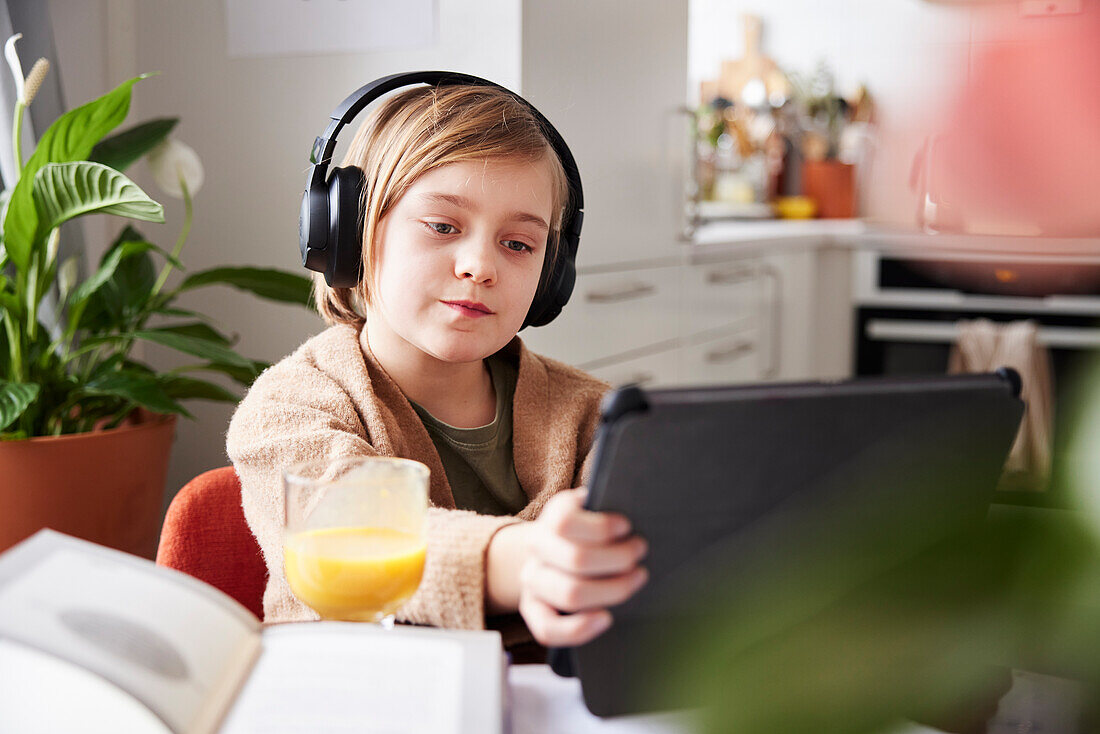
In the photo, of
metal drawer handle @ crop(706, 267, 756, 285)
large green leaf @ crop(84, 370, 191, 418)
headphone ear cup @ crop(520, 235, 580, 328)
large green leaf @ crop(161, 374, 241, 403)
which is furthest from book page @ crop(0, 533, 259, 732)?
metal drawer handle @ crop(706, 267, 756, 285)

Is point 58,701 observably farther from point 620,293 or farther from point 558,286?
point 620,293

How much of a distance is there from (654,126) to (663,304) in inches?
15.0

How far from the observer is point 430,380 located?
932mm

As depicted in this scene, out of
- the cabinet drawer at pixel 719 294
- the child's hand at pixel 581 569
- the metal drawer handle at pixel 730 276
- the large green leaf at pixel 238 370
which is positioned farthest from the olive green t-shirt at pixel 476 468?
the metal drawer handle at pixel 730 276

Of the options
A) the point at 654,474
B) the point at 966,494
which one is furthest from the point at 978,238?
the point at 654,474

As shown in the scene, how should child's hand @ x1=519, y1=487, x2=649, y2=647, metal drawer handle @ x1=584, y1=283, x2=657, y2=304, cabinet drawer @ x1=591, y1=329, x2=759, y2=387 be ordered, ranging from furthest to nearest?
cabinet drawer @ x1=591, y1=329, x2=759, y2=387 < metal drawer handle @ x1=584, y1=283, x2=657, y2=304 < child's hand @ x1=519, y1=487, x2=649, y2=647

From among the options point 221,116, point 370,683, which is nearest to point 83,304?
point 221,116

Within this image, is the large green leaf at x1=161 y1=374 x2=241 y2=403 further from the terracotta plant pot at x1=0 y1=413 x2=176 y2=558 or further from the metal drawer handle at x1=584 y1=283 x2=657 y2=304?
the metal drawer handle at x1=584 y1=283 x2=657 y2=304

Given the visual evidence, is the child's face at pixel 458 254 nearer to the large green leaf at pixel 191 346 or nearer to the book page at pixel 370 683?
the book page at pixel 370 683

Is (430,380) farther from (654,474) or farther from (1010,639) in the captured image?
(1010,639)

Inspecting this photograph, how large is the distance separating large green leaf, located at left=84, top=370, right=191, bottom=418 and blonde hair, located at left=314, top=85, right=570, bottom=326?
53 cm

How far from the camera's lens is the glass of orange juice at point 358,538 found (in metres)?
0.51

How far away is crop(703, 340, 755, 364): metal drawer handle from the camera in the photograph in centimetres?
245

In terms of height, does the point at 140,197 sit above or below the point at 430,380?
above
